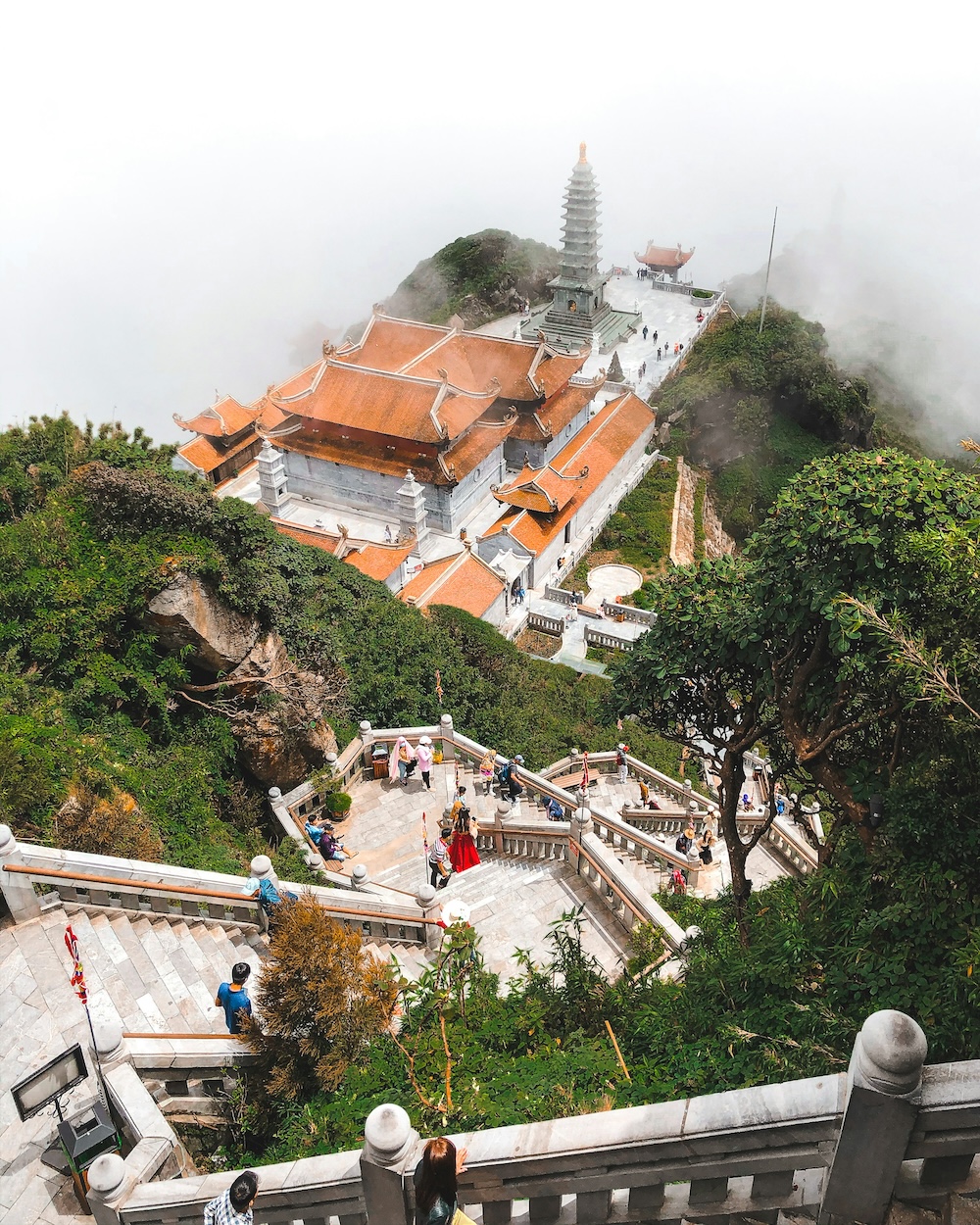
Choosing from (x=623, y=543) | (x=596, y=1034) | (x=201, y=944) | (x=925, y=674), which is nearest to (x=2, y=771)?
(x=201, y=944)

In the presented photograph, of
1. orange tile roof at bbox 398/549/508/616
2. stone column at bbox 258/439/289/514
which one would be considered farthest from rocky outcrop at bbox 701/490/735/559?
stone column at bbox 258/439/289/514

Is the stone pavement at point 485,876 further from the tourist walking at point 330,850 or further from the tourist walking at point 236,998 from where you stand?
the tourist walking at point 236,998

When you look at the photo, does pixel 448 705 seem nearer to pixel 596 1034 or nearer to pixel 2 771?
pixel 2 771

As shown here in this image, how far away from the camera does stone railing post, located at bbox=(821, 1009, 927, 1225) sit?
4.45 metres

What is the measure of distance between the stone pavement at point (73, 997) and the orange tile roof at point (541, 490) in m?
31.1

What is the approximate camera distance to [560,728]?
24.6m

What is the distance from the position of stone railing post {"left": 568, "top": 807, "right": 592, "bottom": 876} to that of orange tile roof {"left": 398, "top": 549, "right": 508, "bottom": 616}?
19.3 m

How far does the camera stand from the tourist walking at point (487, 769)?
719 inches

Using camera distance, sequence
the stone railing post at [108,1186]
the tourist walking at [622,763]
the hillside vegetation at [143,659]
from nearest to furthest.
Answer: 1. the stone railing post at [108,1186]
2. the hillside vegetation at [143,659]
3. the tourist walking at [622,763]

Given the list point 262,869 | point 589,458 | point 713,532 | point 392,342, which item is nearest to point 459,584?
point 589,458

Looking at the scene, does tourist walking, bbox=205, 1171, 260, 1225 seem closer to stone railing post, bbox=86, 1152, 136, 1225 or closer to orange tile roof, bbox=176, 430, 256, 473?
stone railing post, bbox=86, 1152, 136, 1225

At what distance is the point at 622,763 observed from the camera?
878 inches

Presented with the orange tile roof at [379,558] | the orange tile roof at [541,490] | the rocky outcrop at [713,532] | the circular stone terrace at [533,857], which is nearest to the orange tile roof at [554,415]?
the orange tile roof at [541,490]

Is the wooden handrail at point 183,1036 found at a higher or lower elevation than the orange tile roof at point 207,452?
higher
